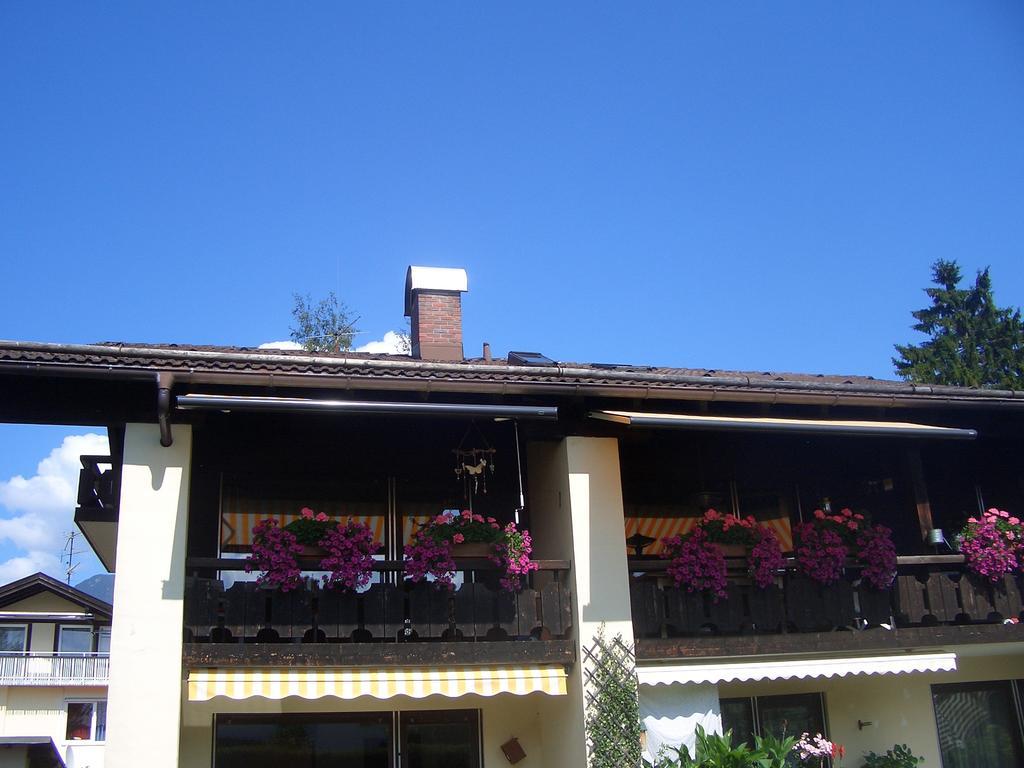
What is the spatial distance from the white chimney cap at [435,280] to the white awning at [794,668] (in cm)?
677

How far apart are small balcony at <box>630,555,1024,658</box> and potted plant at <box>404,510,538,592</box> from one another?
4.34 feet

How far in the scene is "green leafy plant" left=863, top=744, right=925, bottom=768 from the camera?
11680 mm

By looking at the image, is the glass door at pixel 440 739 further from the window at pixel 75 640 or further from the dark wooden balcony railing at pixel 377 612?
the window at pixel 75 640

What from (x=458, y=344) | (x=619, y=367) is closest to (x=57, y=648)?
(x=458, y=344)

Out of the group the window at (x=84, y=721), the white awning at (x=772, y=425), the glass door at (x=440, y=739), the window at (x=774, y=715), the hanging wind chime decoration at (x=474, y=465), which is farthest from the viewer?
the window at (x=84, y=721)

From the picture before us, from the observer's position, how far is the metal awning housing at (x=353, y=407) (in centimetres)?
923

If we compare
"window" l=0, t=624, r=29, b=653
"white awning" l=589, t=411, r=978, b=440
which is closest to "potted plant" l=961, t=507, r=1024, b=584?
"white awning" l=589, t=411, r=978, b=440

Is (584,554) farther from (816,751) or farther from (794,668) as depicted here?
(816,751)

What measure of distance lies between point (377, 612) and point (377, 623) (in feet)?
0.35

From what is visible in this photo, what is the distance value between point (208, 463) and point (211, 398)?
8.02 ft

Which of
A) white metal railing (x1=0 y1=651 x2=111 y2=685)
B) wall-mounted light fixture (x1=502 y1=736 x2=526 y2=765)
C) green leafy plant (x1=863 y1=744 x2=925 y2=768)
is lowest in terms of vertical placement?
green leafy plant (x1=863 y1=744 x2=925 y2=768)

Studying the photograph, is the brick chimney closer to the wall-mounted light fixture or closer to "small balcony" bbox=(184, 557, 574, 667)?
"small balcony" bbox=(184, 557, 574, 667)

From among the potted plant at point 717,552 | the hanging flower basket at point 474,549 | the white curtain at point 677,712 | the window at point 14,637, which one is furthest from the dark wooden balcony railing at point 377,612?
the window at point 14,637

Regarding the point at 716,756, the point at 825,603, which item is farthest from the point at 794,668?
the point at 716,756
